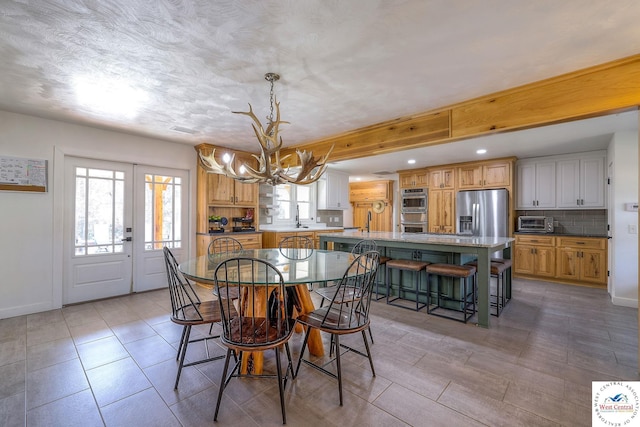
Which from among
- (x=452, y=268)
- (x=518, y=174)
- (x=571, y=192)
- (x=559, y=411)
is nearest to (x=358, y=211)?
(x=518, y=174)

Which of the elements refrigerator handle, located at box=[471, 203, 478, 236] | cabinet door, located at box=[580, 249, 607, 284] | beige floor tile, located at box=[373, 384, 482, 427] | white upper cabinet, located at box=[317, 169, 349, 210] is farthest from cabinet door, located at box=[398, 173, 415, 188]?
beige floor tile, located at box=[373, 384, 482, 427]

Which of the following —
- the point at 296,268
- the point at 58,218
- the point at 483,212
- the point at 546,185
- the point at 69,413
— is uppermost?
the point at 546,185

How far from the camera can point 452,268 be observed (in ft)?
10.6

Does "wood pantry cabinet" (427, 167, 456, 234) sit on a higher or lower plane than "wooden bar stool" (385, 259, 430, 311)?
higher

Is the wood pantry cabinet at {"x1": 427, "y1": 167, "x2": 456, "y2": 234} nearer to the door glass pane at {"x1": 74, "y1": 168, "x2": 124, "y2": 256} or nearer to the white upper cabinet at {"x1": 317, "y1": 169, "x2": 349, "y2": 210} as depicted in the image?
the white upper cabinet at {"x1": 317, "y1": 169, "x2": 349, "y2": 210}

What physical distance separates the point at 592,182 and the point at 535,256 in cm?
154

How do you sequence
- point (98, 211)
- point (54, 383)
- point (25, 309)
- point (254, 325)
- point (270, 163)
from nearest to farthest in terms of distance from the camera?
point (254, 325)
point (54, 383)
point (270, 163)
point (25, 309)
point (98, 211)

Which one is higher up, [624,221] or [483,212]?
[483,212]

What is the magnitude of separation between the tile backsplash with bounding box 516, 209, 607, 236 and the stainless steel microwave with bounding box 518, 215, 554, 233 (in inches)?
5.4

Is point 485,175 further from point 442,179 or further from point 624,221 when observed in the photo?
point 624,221

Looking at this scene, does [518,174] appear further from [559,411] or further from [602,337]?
[559,411]

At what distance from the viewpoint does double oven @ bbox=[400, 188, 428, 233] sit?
658 centimetres

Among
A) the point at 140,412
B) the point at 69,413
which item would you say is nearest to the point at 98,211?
the point at 69,413

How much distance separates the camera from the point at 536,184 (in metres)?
5.34
